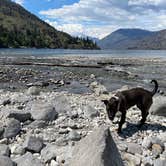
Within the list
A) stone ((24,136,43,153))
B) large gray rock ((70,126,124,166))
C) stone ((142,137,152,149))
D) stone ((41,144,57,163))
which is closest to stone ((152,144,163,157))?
stone ((142,137,152,149))

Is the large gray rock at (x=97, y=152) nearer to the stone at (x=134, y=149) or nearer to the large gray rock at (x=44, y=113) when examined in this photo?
the stone at (x=134, y=149)

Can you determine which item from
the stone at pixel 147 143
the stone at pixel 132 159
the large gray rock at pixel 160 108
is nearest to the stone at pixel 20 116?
the stone at pixel 147 143

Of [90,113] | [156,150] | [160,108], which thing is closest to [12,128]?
[90,113]

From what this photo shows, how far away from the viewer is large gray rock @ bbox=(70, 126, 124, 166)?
802cm

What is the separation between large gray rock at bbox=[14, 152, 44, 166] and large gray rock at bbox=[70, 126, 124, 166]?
1.21 m

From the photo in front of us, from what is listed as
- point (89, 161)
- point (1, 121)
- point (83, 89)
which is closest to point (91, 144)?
point (89, 161)

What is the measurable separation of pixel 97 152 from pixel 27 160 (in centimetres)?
219

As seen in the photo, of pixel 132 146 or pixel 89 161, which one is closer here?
pixel 89 161

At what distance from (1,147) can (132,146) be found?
157 inches

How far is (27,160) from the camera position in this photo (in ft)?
30.9

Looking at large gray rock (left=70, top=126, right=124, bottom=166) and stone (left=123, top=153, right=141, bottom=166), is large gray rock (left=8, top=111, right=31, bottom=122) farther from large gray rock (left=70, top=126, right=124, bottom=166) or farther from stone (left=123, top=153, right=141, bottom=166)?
large gray rock (left=70, top=126, right=124, bottom=166)

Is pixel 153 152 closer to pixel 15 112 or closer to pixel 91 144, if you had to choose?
pixel 91 144

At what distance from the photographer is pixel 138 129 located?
45.4ft

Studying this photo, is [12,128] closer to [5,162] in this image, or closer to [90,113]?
[5,162]
